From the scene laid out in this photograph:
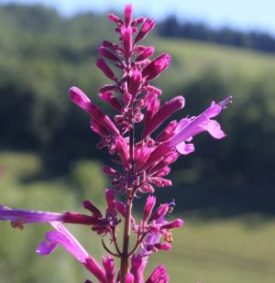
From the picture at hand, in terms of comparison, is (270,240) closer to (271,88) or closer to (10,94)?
(271,88)

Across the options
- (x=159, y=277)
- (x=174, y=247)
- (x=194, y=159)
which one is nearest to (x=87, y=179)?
(x=174, y=247)

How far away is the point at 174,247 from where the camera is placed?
66.8 metres

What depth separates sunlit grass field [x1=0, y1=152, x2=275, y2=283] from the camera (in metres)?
30.0

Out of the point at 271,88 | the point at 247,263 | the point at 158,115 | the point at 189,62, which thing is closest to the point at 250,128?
the point at 271,88

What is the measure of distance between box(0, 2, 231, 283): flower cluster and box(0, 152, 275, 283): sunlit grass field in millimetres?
24085

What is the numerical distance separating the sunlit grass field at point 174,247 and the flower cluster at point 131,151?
24.1 metres

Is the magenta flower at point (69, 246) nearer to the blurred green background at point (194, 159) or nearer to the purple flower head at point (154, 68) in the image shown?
the purple flower head at point (154, 68)

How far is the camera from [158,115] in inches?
185

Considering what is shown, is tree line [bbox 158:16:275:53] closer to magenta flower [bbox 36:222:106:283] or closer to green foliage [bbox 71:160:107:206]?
green foliage [bbox 71:160:107:206]

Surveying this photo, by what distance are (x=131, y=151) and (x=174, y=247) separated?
2475 inches

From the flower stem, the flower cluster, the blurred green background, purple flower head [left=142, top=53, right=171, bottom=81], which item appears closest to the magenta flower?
the flower cluster

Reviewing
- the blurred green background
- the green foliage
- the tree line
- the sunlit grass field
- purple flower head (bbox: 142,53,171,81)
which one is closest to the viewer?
purple flower head (bbox: 142,53,171,81)

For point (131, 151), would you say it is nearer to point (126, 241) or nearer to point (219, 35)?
point (126, 241)

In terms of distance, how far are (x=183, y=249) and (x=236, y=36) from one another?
106367 millimetres
